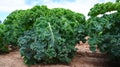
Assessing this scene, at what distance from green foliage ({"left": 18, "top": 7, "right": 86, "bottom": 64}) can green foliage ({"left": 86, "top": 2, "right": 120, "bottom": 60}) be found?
0.40m

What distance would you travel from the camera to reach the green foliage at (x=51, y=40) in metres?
7.48

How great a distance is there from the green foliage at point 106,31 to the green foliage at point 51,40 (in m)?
0.40

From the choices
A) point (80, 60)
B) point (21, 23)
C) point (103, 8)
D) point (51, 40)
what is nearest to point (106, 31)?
point (103, 8)

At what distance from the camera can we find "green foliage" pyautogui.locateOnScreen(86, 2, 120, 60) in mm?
7582

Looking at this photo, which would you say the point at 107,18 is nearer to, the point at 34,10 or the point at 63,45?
the point at 63,45

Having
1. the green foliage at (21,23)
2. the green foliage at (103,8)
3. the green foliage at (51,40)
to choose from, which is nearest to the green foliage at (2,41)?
the green foliage at (21,23)

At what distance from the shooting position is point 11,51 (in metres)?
9.58

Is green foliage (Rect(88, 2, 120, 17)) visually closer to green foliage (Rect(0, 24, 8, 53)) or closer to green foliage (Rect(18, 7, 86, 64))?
green foliage (Rect(18, 7, 86, 64))

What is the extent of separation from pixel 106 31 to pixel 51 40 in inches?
54.9

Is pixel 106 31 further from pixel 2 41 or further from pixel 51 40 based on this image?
pixel 2 41

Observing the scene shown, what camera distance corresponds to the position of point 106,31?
797 centimetres

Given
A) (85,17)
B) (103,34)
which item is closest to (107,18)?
(103,34)

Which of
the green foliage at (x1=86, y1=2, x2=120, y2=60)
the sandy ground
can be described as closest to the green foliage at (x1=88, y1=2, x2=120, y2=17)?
the green foliage at (x1=86, y1=2, x2=120, y2=60)

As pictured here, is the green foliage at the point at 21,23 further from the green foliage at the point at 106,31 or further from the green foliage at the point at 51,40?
the green foliage at the point at 106,31
